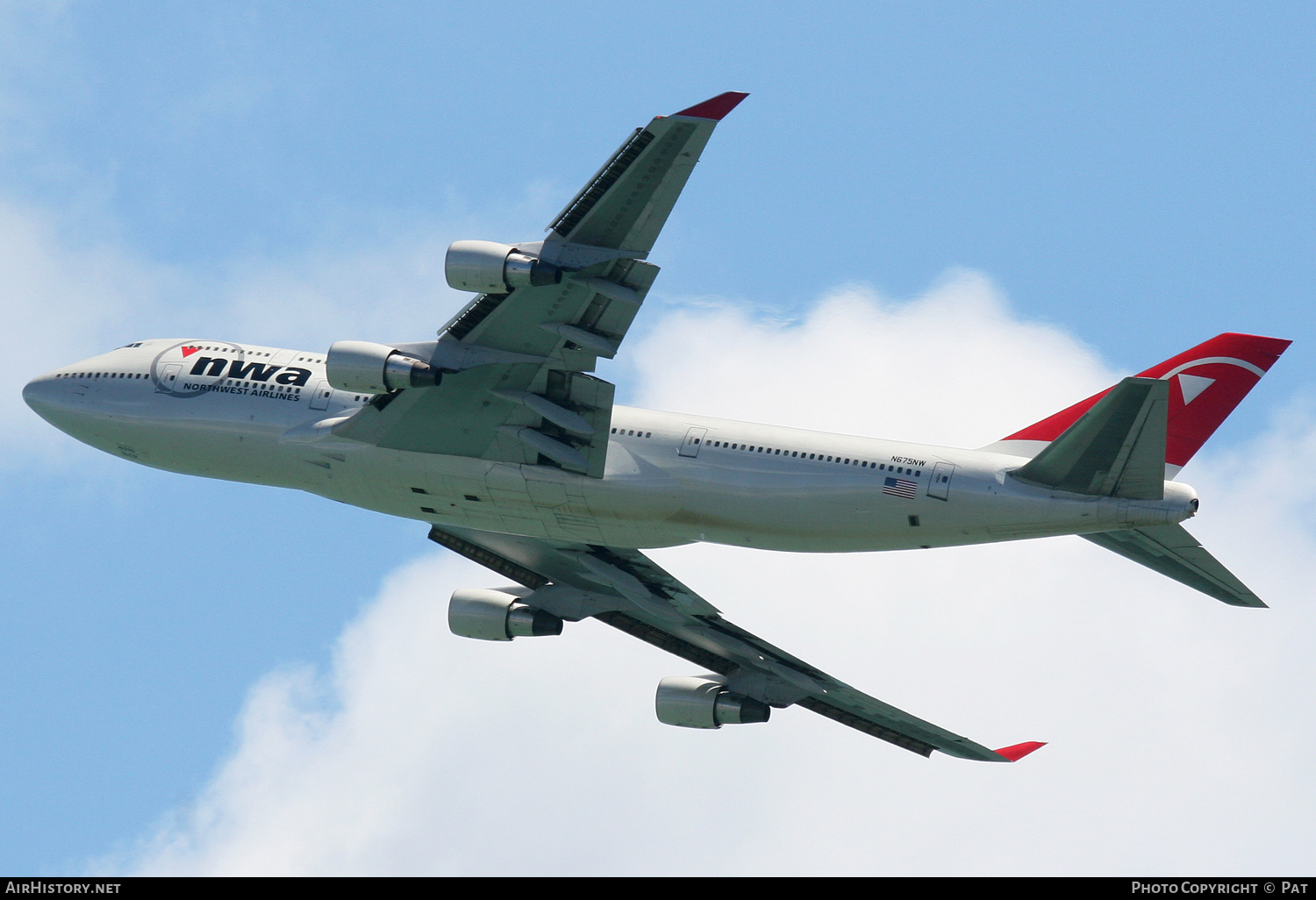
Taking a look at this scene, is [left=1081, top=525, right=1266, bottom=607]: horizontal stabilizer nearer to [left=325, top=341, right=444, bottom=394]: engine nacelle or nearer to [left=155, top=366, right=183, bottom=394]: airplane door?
[left=325, top=341, right=444, bottom=394]: engine nacelle

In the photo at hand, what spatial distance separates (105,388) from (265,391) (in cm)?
460

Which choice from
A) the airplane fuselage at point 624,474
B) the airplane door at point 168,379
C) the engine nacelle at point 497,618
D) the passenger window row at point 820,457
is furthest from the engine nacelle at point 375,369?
the engine nacelle at point 497,618

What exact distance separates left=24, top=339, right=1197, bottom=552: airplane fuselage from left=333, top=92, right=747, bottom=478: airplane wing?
1.66 ft

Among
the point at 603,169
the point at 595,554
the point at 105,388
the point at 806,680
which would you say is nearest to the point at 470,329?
the point at 603,169

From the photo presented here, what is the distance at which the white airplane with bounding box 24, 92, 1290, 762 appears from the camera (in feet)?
91.4

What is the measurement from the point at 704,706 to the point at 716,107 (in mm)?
18266

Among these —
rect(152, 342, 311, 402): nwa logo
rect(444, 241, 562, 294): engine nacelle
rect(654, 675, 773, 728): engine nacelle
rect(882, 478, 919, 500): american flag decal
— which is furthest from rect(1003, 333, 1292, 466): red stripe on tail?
rect(152, 342, 311, 402): nwa logo

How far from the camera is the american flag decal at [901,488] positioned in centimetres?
3002

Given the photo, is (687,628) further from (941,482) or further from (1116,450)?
(1116,450)

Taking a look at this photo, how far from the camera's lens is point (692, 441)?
105ft

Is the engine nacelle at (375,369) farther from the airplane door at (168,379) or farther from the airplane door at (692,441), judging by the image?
the airplane door at (168,379)

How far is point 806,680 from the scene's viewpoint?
39.1m
